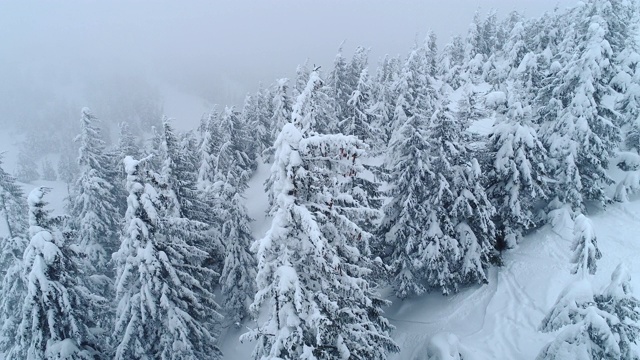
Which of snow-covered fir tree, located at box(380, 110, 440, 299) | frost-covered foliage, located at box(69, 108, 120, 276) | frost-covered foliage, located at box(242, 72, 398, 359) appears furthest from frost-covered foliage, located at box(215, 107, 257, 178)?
frost-covered foliage, located at box(242, 72, 398, 359)

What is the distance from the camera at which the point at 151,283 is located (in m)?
14.7

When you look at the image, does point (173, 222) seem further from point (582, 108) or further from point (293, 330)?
point (582, 108)

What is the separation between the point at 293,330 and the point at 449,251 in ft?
36.3

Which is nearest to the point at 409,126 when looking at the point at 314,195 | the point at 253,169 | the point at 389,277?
the point at 389,277

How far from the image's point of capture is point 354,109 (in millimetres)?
21812

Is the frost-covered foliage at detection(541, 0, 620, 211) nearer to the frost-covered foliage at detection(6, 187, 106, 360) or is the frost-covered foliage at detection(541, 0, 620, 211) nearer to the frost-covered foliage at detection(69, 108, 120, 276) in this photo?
the frost-covered foliage at detection(6, 187, 106, 360)

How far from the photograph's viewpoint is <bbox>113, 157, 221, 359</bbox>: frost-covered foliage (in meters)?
14.2

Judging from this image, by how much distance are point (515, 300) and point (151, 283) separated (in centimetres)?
1626

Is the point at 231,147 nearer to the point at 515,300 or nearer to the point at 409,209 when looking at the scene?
the point at 409,209

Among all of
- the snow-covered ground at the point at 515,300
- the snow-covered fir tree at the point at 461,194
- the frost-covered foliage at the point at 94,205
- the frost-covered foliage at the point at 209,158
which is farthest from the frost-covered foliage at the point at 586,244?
the frost-covered foliage at the point at 209,158

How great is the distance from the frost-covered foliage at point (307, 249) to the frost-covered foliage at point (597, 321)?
5588 millimetres

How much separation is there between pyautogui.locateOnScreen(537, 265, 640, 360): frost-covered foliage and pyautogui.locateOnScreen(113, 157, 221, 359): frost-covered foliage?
43.9 feet

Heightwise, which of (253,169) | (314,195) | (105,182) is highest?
(253,169)

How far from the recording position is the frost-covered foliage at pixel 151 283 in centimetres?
1419
